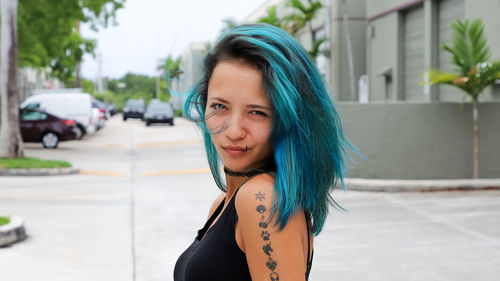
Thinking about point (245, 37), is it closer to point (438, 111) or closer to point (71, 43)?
point (438, 111)

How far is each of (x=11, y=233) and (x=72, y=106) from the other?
20.2m

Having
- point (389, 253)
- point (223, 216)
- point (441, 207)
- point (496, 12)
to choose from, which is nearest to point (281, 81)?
point (223, 216)

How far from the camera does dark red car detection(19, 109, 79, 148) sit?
2277 cm

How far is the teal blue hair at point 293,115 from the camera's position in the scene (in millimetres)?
1391

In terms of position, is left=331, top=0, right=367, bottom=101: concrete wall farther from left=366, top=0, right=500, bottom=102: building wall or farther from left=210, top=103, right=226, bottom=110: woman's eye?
left=210, top=103, right=226, bottom=110: woman's eye

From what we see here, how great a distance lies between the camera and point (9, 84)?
54.6 feet

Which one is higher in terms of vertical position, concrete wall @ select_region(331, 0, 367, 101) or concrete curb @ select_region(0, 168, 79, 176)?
concrete wall @ select_region(331, 0, 367, 101)

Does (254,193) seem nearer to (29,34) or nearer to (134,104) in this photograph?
(29,34)

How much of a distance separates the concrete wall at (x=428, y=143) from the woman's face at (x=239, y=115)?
11.0 meters

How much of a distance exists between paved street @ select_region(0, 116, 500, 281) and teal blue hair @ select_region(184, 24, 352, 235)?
3800mm

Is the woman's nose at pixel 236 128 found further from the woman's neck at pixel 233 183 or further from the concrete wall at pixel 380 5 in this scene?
the concrete wall at pixel 380 5

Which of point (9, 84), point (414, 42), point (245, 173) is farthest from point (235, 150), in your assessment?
point (414, 42)

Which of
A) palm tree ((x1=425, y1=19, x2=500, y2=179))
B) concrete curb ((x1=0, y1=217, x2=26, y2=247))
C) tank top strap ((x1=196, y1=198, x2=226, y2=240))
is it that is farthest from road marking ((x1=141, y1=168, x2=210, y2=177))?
tank top strap ((x1=196, y1=198, x2=226, y2=240))

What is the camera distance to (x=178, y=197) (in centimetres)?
1146
